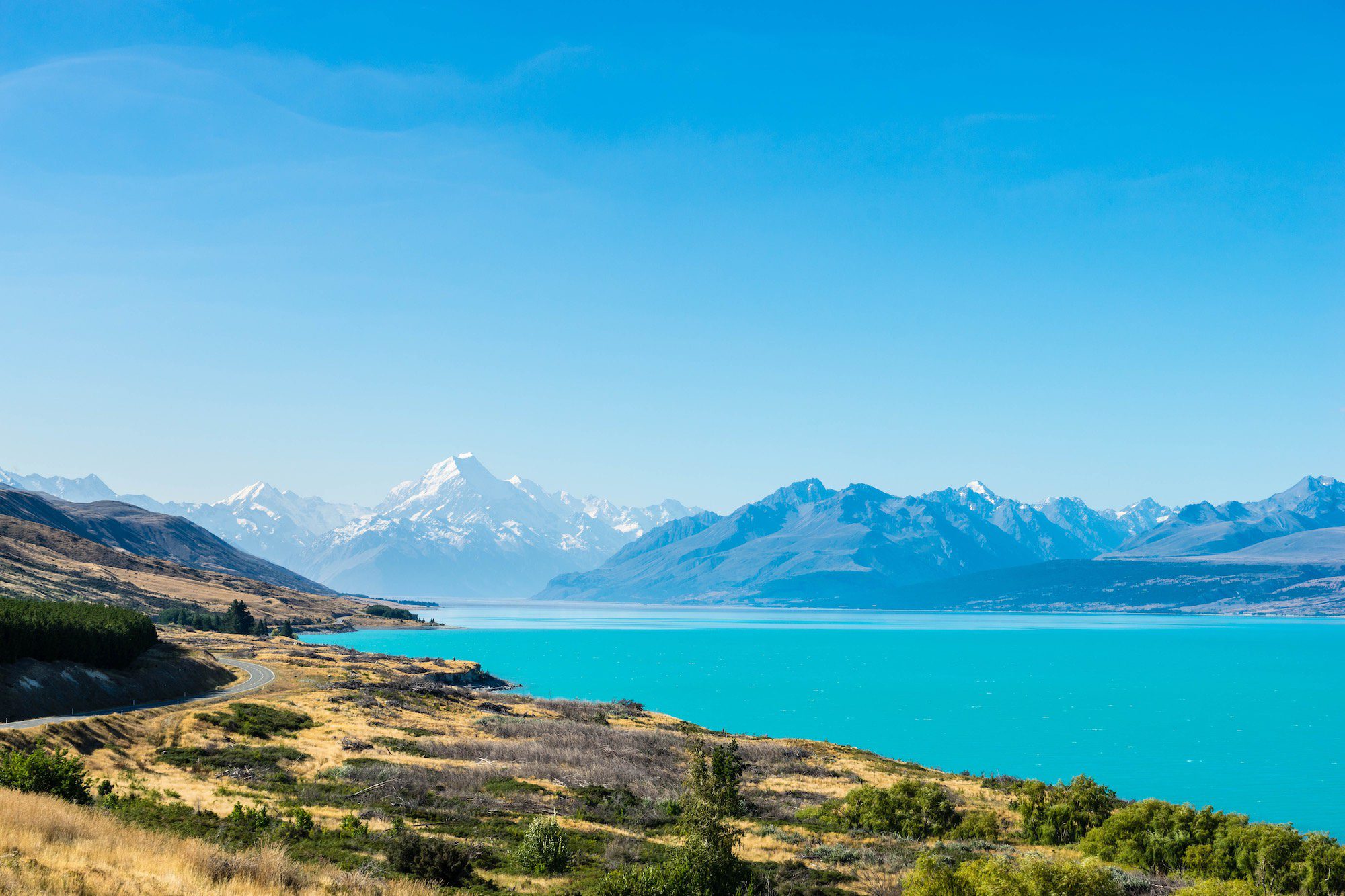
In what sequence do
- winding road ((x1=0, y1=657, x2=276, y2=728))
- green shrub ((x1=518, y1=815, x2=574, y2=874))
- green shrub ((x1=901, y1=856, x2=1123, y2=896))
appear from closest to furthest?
green shrub ((x1=901, y1=856, x2=1123, y2=896)) → green shrub ((x1=518, y1=815, x2=574, y2=874)) → winding road ((x1=0, y1=657, x2=276, y2=728))

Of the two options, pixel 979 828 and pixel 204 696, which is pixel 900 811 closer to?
pixel 979 828

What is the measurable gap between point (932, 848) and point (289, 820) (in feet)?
69.3

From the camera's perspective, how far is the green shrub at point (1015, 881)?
20.0 m

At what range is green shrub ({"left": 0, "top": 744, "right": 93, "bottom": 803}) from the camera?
2419cm

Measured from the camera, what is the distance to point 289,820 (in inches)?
1075

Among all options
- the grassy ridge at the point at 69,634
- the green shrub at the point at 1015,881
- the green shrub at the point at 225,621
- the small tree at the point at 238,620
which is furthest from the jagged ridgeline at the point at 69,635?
the small tree at the point at 238,620

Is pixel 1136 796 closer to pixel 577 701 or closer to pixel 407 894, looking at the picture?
pixel 577 701

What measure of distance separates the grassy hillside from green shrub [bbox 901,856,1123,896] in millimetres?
50

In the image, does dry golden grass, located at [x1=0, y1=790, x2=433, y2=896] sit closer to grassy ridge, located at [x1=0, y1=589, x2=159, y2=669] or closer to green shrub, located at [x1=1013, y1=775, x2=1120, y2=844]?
green shrub, located at [x1=1013, y1=775, x2=1120, y2=844]

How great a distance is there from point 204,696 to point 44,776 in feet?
138

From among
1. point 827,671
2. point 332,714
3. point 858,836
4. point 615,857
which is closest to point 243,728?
point 332,714

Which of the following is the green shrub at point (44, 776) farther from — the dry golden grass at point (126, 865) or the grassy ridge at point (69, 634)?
the grassy ridge at point (69, 634)

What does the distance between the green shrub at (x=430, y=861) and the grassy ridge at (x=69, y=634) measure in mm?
43175

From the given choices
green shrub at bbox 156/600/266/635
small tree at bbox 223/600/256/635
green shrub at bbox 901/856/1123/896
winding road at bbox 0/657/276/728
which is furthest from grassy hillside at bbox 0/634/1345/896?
green shrub at bbox 156/600/266/635
